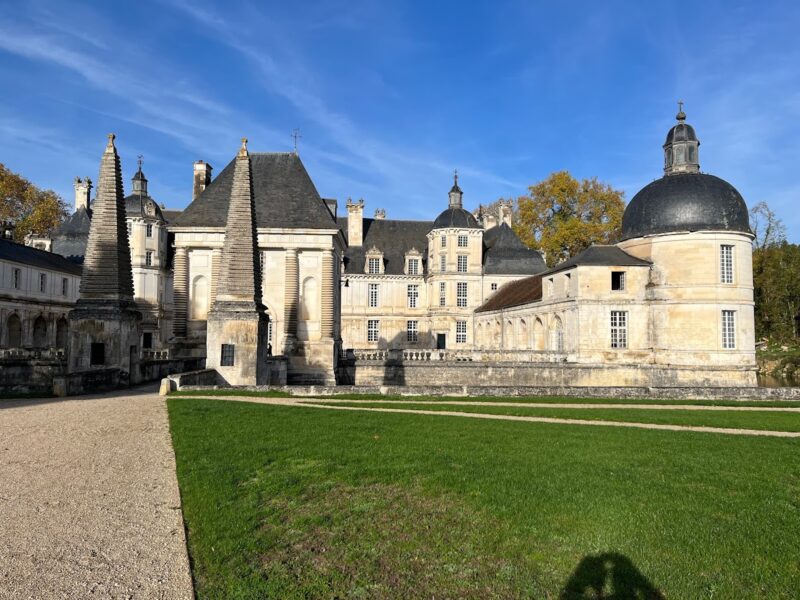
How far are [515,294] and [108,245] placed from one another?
2626 cm

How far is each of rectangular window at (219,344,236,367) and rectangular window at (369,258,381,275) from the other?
2824 cm

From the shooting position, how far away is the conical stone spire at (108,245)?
1608 cm

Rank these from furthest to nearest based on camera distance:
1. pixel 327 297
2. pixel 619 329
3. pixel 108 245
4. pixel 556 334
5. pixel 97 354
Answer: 1. pixel 556 334
2. pixel 619 329
3. pixel 327 297
4. pixel 108 245
5. pixel 97 354

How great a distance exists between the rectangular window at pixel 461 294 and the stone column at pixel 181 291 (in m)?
23.4

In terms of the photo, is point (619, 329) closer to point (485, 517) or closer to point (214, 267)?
point (214, 267)

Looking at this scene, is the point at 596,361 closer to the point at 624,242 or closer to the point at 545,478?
the point at 624,242

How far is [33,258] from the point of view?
112 feet

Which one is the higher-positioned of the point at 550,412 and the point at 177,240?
the point at 177,240

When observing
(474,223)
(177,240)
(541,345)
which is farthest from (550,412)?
(474,223)

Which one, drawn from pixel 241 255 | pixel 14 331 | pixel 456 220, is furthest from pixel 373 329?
pixel 241 255

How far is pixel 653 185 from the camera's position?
96.4 ft

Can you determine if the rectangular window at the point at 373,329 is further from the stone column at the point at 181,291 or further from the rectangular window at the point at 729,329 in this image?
the rectangular window at the point at 729,329

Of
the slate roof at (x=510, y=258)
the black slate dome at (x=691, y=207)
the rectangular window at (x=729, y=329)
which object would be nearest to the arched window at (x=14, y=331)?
the slate roof at (x=510, y=258)

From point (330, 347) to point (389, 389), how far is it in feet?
29.5
